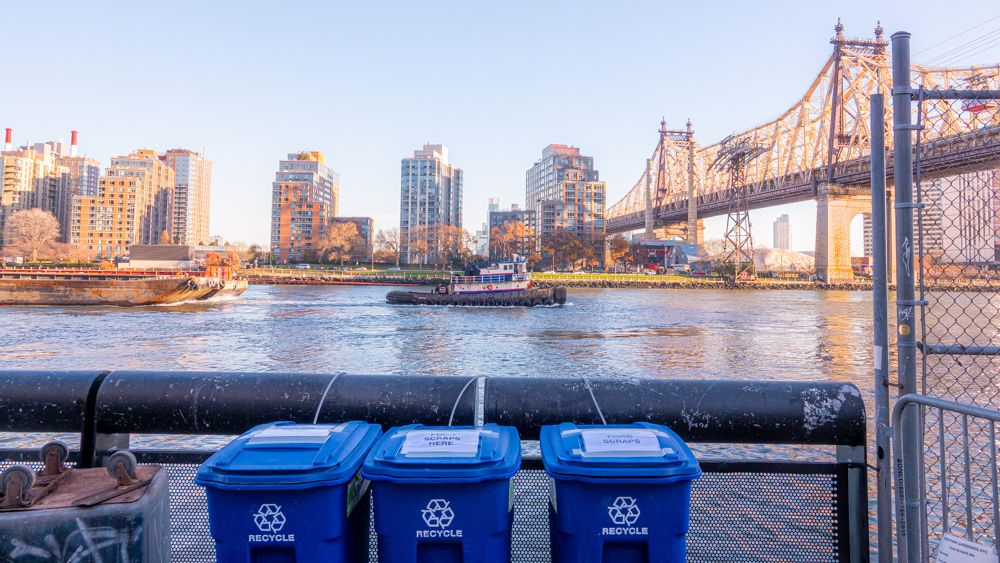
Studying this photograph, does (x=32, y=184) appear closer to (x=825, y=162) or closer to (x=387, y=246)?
A: (x=387, y=246)

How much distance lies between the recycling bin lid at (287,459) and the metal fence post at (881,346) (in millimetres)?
2089

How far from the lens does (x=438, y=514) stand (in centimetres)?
185

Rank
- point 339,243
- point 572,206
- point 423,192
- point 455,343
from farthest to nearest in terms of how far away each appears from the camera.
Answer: point 423,192, point 572,206, point 339,243, point 455,343

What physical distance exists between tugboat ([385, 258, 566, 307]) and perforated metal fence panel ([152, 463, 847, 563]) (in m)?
38.7

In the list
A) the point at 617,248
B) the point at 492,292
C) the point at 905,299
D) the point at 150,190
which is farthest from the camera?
the point at 150,190

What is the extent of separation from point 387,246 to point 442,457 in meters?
116

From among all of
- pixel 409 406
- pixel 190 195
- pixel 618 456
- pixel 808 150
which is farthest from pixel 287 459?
pixel 190 195

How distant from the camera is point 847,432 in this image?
240 cm

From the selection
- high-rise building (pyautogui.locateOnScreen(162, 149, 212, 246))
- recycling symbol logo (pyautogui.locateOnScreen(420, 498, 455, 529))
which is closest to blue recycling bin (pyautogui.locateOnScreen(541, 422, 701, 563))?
recycling symbol logo (pyautogui.locateOnScreen(420, 498, 455, 529))

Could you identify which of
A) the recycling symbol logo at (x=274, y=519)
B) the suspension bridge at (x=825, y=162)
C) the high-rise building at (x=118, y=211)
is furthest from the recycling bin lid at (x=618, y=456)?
the high-rise building at (x=118, y=211)

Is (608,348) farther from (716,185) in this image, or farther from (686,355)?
(716,185)

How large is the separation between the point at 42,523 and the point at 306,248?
133 m

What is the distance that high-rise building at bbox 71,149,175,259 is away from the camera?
133625 millimetres

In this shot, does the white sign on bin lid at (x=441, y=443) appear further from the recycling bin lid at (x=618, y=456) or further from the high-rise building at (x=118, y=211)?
the high-rise building at (x=118, y=211)
